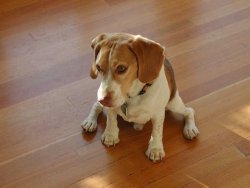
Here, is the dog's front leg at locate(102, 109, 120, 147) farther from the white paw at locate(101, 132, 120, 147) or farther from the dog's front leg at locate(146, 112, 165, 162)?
the dog's front leg at locate(146, 112, 165, 162)

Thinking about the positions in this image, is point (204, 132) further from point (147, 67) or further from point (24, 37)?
point (24, 37)

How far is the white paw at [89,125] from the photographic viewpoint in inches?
80.0

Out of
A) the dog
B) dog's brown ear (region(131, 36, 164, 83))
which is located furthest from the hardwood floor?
dog's brown ear (region(131, 36, 164, 83))

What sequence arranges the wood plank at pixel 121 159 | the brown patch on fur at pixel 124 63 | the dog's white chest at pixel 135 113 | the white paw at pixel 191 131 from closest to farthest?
the brown patch on fur at pixel 124 63 < the dog's white chest at pixel 135 113 < the wood plank at pixel 121 159 < the white paw at pixel 191 131

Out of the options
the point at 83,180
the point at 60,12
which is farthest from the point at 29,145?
the point at 60,12

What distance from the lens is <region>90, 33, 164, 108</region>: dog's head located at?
5.16 feet

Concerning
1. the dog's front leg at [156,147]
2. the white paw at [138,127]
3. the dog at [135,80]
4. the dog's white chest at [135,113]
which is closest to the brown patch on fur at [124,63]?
the dog at [135,80]

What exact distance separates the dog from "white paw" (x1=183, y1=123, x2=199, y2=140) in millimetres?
129

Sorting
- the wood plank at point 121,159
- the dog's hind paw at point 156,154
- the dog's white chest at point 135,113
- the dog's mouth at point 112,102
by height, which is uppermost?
the dog's mouth at point 112,102

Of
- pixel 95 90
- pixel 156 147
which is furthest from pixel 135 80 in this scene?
pixel 95 90

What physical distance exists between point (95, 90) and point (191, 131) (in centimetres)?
54

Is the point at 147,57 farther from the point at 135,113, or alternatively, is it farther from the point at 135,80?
the point at 135,113

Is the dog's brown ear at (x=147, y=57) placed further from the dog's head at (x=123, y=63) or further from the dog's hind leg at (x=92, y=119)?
the dog's hind leg at (x=92, y=119)

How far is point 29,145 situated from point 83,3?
115 centimetres
